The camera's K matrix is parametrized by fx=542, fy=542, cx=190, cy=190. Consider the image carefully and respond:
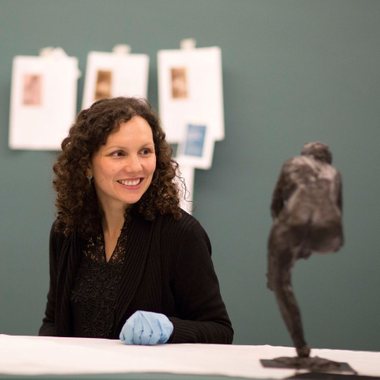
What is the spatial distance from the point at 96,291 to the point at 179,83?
1.10 meters

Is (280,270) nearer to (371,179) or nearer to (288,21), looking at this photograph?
(371,179)

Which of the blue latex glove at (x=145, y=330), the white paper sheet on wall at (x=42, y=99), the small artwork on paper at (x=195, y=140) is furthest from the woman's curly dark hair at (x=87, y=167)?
the white paper sheet on wall at (x=42, y=99)

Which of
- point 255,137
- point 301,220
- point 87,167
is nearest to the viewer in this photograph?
point 301,220

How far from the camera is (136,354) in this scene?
979 mm

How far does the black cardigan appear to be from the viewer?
1322 millimetres

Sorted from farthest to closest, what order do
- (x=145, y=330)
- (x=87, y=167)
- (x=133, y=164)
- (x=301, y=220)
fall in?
(x=87, y=167) < (x=133, y=164) < (x=145, y=330) < (x=301, y=220)

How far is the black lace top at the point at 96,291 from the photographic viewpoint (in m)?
1.36

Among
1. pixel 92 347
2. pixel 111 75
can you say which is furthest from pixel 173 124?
pixel 92 347

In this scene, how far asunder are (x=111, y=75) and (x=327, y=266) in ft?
3.82

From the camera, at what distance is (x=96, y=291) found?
138cm

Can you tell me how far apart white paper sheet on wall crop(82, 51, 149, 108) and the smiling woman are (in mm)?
755

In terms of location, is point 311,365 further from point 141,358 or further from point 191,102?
point 191,102

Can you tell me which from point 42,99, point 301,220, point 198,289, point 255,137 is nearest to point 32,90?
point 42,99

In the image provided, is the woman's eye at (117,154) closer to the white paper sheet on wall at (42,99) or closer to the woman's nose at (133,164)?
the woman's nose at (133,164)
